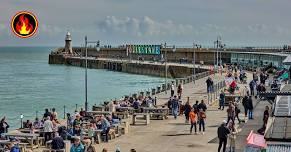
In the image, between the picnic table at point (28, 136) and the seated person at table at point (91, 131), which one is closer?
the picnic table at point (28, 136)

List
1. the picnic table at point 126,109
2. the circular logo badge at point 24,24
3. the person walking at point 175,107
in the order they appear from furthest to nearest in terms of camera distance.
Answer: the picnic table at point 126,109
the person walking at point 175,107
the circular logo badge at point 24,24

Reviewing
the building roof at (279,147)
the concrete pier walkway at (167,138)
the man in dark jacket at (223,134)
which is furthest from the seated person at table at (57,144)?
the building roof at (279,147)

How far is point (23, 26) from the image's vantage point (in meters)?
9.38

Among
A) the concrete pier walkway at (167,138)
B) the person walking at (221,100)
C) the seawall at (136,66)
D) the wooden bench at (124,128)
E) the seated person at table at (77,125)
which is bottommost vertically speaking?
the concrete pier walkway at (167,138)

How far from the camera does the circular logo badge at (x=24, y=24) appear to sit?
8.93m

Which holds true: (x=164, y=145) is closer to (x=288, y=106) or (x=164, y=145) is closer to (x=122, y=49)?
(x=288, y=106)

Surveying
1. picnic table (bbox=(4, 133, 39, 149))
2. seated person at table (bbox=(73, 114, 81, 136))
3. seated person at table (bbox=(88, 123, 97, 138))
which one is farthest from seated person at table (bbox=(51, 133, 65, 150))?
seated person at table (bbox=(73, 114, 81, 136))

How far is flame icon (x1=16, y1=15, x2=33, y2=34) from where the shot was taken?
9086mm

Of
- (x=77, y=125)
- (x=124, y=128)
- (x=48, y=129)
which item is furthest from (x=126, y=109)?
(x=48, y=129)

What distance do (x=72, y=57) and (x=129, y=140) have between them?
411 feet

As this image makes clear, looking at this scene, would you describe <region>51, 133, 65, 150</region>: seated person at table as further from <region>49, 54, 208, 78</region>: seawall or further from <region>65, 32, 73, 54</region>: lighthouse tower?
<region>65, 32, 73, 54</region>: lighthouse tower

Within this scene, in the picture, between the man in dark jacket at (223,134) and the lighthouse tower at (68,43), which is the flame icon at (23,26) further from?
the lighthouse tower at (68,43)

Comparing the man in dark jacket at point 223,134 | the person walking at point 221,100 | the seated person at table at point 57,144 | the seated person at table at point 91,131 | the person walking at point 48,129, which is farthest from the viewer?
the person walking at point 221,100

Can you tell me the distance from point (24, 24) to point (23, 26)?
0.15 feet
